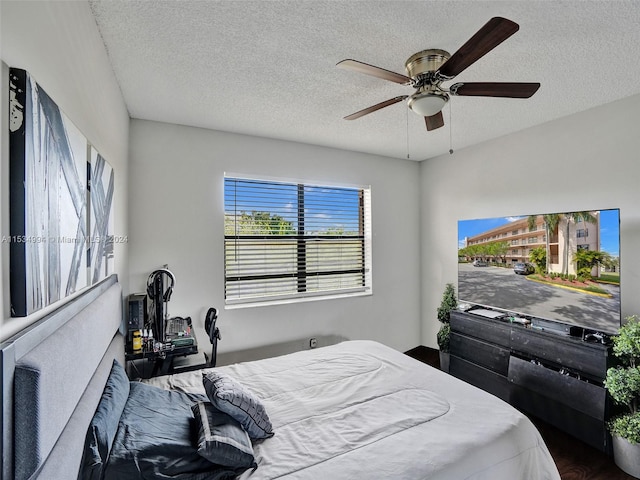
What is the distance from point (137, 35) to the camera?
5.51 ft

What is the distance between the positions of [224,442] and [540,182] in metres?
3.28

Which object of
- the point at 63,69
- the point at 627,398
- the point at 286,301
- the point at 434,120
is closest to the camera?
the point at 63,69

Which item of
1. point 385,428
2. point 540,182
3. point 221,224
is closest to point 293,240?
point 221,224

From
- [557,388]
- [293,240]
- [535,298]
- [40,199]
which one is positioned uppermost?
[40,199]

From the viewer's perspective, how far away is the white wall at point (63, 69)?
740mm

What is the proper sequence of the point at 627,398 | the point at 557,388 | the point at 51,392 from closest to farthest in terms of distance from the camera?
the point at 51,392, the point at 627,398, the point at 557,388

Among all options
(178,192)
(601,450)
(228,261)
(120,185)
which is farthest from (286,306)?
(601,450)

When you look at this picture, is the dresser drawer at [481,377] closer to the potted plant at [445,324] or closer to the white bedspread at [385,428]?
the potted plant at [445,324]

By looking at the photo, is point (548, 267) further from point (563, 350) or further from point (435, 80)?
point (435, 80)

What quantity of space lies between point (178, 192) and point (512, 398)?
347 centimetres

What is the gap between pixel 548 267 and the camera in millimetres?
2684

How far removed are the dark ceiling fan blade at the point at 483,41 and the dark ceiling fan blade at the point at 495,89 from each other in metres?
0.16

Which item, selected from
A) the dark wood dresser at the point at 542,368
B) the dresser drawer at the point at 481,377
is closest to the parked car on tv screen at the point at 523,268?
the dark wood dresser at the point at 542,368

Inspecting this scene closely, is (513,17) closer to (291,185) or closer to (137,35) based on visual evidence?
(137,35)
